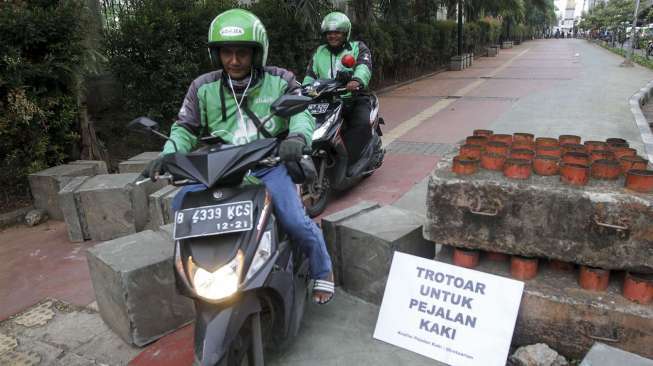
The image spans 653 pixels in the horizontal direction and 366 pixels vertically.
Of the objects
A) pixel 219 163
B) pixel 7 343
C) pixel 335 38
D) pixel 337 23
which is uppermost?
pixel 337 23

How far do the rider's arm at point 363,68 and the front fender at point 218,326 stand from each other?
3.35m

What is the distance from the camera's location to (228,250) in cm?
217

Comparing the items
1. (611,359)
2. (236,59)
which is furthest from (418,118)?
(611,359)

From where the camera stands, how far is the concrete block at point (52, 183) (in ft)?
17.5

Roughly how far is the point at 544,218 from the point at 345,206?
111 inches

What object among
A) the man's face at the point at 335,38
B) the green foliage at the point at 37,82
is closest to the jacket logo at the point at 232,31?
the man's face at the point at 335,38

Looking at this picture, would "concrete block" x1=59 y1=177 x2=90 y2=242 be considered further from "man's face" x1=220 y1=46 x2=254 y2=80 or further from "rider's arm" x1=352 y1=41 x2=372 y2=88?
"rider's arm" x1=352 y1=41 x2=372 y2=88

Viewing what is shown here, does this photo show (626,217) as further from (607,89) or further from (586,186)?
(607,89)

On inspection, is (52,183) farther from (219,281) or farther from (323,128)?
(219,281)

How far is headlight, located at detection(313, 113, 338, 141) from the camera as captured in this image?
4.60 metres

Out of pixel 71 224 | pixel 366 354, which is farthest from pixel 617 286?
pixel 71 224

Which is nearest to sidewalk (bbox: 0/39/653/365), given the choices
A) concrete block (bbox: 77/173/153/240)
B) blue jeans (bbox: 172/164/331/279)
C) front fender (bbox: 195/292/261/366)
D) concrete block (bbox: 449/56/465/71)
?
concrete block (bbox: 77/173/153/240)

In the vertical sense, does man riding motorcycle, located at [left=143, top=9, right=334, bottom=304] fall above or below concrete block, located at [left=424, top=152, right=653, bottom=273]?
above

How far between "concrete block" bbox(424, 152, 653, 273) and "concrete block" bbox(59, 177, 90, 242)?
3.55 metres
